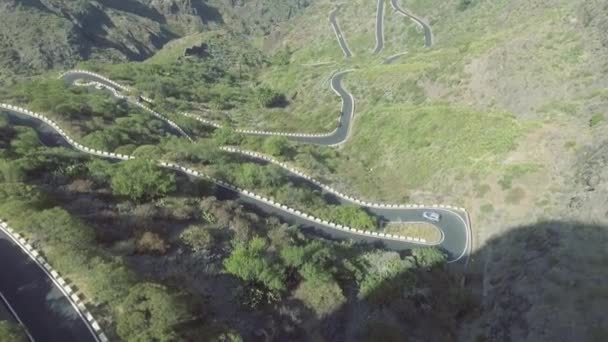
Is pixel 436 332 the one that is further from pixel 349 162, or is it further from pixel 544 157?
pixel 349 162

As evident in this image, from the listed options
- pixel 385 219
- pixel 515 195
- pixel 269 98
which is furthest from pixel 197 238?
pixel 269 98

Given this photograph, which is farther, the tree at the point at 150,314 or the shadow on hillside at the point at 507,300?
the shadow on hillside at the point at 507,300

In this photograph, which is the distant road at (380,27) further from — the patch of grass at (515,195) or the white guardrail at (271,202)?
the white guardrail at (271,202)

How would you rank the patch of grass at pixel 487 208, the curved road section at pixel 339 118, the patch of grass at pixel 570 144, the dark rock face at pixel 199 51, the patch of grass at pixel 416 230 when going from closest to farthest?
1. the patch of grass at pixel 416 230
2. the patch of grass at pixel 487 208
3. the patch of grass at pixel 570 144
4. the curved road section at pixel 339 118
5. the dark rock face at pixel 199 51

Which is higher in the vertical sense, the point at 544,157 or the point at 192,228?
the point at 192,228

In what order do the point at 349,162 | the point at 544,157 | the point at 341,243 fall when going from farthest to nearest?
the point at 349,162 < the point at 544,157 < the point at 341,243

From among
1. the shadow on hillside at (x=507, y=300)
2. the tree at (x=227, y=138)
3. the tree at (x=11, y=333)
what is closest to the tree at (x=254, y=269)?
the shadow on hillside at (x=507, y=300)

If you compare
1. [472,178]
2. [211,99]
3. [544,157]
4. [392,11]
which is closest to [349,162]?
[472,178]
